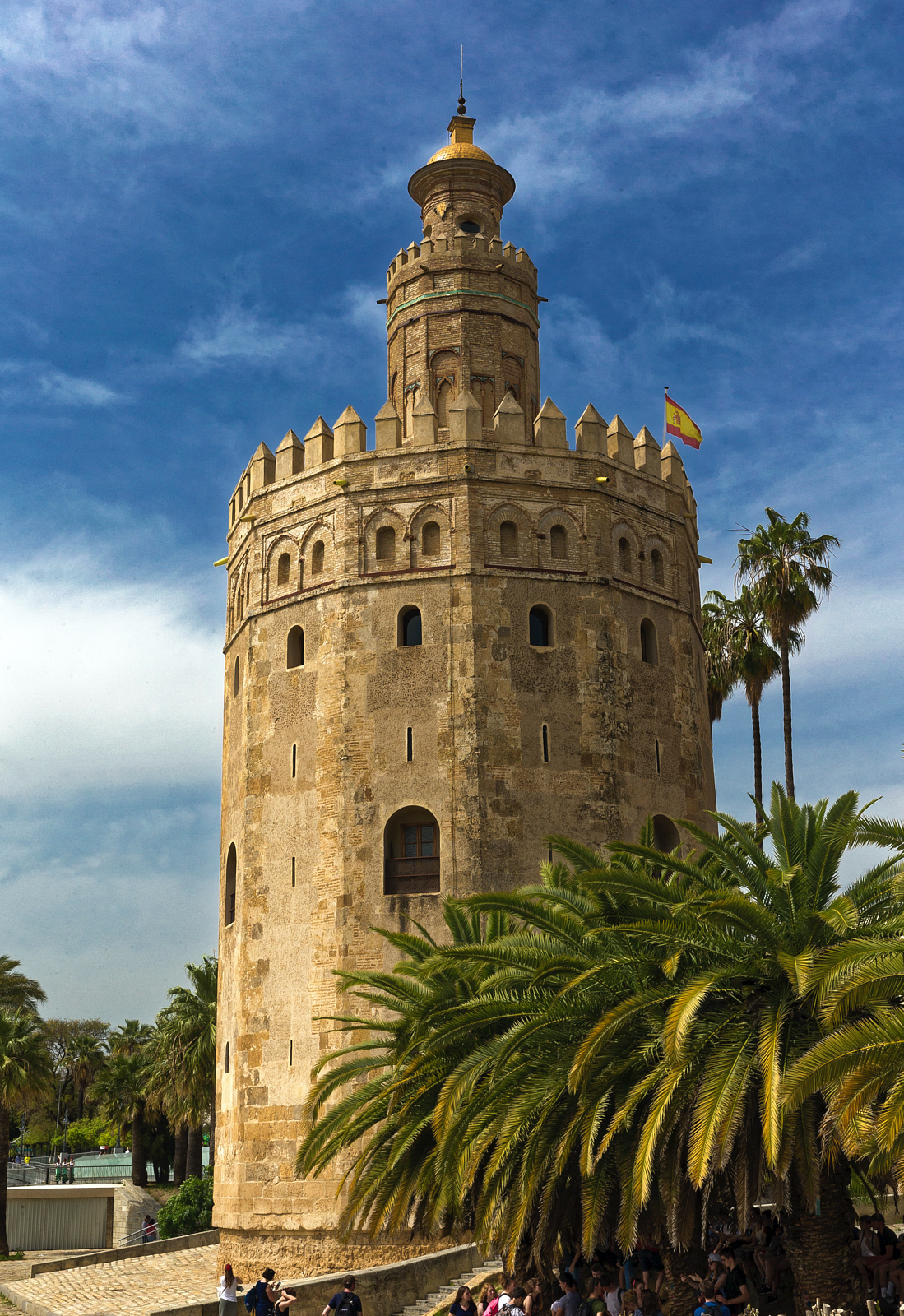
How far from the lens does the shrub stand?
1229 inches

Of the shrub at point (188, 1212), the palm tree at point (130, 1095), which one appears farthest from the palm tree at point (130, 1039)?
the shrub at point (188, 1212)

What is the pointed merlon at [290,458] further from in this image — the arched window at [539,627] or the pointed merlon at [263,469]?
the arched window at [539,627]

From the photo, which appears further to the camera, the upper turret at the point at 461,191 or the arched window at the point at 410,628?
the upper turret at the point at 461,191

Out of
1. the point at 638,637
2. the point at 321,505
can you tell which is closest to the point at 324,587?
the point at 321,505

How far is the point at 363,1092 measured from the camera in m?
17.8

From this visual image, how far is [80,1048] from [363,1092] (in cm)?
5036

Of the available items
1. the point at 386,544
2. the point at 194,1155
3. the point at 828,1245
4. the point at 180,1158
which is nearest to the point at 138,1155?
the point at 180,1158

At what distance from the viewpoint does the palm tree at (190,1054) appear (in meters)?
34.8

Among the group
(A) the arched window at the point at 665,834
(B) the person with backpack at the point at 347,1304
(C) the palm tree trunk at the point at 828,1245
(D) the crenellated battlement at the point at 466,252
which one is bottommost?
(B) the person with backpack at the point at 347,1304

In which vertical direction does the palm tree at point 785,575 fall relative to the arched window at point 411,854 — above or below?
above

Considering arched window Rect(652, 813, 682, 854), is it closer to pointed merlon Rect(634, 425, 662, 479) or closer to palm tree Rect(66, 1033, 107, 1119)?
pointed merlon Rect(634, 425, 662, 479)

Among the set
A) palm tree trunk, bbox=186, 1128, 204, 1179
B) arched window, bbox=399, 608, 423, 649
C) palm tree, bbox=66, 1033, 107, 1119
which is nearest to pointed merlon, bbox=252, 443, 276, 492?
arched window, bbox=399, 608, 423, 649

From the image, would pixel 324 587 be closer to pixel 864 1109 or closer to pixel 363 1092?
pixel 363 1092

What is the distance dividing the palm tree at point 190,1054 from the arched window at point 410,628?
593 inches
